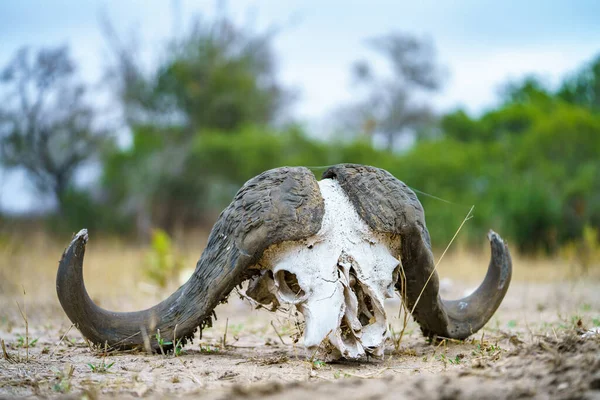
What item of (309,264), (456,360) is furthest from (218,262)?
(456,360)

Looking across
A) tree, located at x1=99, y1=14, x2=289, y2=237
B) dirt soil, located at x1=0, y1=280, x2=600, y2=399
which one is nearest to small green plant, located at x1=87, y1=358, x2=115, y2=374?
dirt soil, located at x1=0, y1=280, x2=600, y2=399

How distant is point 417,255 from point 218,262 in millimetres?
1363

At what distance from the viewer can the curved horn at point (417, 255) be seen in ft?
14.1

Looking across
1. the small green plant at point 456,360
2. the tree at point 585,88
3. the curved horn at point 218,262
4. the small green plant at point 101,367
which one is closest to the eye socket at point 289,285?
the curved horn at point 218,262

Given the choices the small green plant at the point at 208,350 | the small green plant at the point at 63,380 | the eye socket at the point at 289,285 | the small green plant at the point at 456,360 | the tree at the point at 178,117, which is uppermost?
the tree at the point at 178,117

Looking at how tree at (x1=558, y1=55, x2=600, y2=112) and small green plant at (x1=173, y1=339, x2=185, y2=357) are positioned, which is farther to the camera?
tree at (x1=558, y1=55, x2=600, y2=112)

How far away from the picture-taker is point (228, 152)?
24.3 m

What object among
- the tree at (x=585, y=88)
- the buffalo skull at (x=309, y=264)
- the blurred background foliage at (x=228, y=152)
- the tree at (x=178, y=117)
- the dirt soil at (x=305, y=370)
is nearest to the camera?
the dirt soil at (x=305, y=370)

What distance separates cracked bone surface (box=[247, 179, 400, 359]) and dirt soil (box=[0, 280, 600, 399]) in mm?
185

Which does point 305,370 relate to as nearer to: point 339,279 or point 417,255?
point 339,279

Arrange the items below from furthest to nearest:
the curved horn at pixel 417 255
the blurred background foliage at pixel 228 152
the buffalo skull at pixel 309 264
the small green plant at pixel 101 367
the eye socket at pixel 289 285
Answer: the blurred background foliage at pixel 228 152 < the curved horn at pixel 417 255 < the eye socket at pixel 289 285 < the buffalo skull at pixel 309 264 < the small green plant at pixel 101 367

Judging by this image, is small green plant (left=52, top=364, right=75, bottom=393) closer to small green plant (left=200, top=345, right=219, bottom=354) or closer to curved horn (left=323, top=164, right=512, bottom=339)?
small green plant (left=200, top=345, right=219, bottom=354)

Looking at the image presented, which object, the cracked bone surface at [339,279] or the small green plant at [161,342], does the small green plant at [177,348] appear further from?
the cracked bone surface at [339,279]

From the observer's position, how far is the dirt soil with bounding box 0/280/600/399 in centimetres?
292
